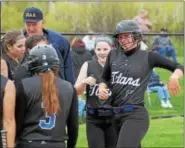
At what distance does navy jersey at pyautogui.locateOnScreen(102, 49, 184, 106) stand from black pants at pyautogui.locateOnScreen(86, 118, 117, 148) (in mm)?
492

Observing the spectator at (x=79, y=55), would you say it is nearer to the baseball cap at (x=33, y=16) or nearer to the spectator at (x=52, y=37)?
the spectator at (x=52, y=37)

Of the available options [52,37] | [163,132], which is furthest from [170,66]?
[163,132]

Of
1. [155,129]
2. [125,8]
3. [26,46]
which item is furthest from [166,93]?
[26,46]

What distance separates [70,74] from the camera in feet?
24.9

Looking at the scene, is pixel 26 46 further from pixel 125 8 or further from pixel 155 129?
pixel 125 8

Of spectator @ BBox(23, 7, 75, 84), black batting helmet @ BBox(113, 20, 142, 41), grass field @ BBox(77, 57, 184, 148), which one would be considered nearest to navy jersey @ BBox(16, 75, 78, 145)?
black batting helmet @ BBox(113, 20, 142, 41)

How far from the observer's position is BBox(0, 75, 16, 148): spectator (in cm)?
473

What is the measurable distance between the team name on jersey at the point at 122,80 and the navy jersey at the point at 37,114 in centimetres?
207

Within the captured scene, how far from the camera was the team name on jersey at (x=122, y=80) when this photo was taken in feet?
22.9

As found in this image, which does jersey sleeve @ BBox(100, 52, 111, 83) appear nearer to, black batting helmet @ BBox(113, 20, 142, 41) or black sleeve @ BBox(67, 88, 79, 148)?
black batting helmet @ BBox(113, 20, 142, 41)

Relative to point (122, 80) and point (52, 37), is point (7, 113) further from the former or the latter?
point (52, 37)

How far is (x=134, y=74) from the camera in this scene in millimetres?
6984

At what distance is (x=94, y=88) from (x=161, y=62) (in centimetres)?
109

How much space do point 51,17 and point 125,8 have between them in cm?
227
